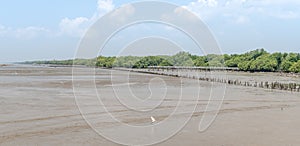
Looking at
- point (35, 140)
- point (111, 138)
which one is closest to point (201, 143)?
point (111, 138)

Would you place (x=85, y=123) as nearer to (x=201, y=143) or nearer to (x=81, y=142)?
(x=81, y=142)

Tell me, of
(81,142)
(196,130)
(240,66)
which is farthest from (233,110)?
(240,66)

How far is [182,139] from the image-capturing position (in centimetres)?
1357

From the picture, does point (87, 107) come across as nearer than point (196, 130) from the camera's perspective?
No

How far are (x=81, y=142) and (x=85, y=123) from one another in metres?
3.64

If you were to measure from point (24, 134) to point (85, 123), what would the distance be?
327cm

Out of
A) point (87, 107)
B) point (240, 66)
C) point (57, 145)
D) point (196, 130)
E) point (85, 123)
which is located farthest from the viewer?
point (240, 66)

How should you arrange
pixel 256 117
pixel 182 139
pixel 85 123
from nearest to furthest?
pixel 182 139, pixel 85 123, pixel 256 117

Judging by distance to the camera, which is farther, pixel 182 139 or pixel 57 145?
pixel 182 139

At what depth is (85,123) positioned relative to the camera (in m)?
16.4

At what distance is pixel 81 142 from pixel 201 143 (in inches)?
177

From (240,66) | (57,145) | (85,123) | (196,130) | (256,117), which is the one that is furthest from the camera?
(240,66)

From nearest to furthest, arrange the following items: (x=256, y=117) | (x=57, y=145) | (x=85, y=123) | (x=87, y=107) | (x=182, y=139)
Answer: (x=57, y=145) → (x=182, y=139) → (x=85, y=123) → (x=256, y=117) → (x=87, y=107)

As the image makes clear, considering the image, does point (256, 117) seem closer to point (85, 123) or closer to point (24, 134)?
point (85, 123)
